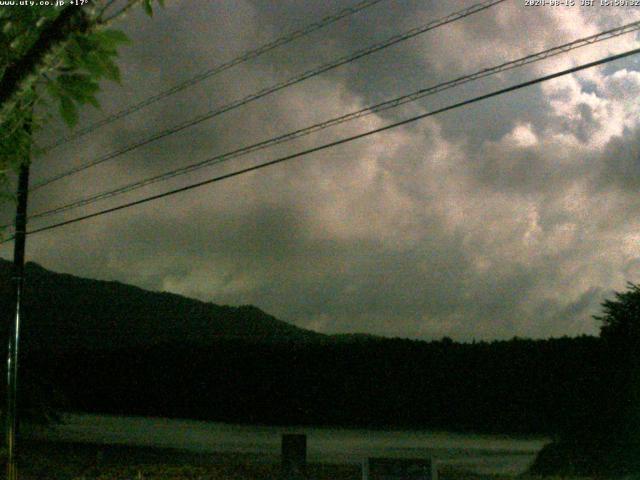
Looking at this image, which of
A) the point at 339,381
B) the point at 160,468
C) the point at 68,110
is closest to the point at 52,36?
the point at 68,110

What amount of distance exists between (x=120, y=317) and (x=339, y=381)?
23031 mm

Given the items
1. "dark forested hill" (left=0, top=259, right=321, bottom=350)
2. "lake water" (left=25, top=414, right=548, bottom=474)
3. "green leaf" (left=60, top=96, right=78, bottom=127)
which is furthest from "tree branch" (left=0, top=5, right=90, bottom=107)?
"dark forested hill" (left=0, top=259, right=321, bottom=350)

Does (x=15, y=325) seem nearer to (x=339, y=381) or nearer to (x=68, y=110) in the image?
(x=68, y=110)

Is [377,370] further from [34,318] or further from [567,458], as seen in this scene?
[34,318]

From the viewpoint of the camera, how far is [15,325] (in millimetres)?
16266

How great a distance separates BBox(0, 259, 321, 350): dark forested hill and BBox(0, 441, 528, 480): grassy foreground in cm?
2853

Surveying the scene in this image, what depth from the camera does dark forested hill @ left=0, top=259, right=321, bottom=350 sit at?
47562 mm

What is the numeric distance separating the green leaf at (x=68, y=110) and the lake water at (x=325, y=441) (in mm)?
12647

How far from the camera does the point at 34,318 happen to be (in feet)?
152

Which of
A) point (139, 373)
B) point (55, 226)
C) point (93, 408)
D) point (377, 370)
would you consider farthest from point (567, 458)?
point (93, 408)

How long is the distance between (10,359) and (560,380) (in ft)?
55.1

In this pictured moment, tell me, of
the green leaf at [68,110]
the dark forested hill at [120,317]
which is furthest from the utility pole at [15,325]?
the dark forested hill at [120,317]

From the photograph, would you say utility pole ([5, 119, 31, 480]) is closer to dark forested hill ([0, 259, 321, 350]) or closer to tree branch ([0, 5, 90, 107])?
tree branch ([0, 5, 90, 107])

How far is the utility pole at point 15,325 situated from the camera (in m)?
15.0
